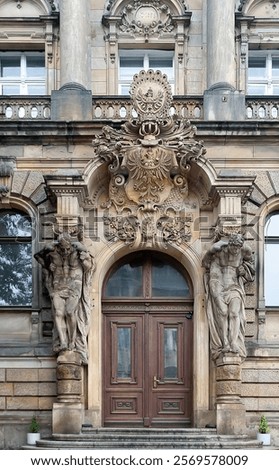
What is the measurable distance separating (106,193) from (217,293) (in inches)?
116

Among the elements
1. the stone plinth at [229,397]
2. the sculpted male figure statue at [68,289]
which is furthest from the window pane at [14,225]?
the stone plinth at [229,397]

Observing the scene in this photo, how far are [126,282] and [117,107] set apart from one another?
11.2 ft

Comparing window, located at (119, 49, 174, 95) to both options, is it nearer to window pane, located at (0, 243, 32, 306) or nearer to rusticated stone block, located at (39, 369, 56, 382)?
window pane, located at (0, 243, 32, 306)

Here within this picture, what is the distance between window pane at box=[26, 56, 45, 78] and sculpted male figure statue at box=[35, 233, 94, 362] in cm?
459

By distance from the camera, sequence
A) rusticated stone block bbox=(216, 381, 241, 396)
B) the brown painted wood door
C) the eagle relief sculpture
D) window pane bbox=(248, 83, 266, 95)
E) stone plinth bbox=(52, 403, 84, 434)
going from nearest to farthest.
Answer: stone plinth bbox=(52, 403, 84, 434) → rusticated stone block bbox=(216, 381, 241, 396) → the eagle relief sculpture → the brown painted wood door → window pane bbox=(248, 83, 266, 95)

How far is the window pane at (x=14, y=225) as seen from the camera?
1959 cm

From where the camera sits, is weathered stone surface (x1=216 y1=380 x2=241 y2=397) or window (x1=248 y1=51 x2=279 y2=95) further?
window (x1=248 y1=51 x2=279 y2=95)

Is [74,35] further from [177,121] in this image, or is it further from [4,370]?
[4,370]

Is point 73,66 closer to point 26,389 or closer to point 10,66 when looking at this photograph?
point 10,66

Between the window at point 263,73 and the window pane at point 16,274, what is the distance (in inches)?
229

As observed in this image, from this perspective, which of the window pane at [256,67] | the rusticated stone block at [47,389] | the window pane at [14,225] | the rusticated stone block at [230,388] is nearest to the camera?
the rusticated stone block at [230,388]

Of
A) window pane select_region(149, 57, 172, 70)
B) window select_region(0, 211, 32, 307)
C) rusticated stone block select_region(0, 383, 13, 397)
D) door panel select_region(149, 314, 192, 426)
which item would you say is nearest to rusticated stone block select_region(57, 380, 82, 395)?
rusticated stone block select_region(0, 383, 13, 397)

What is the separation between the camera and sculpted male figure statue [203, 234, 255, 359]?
1812 centimetres

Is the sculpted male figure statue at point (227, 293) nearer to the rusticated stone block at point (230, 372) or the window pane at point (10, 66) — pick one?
the rusticated stone block at point (230, 372)
